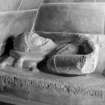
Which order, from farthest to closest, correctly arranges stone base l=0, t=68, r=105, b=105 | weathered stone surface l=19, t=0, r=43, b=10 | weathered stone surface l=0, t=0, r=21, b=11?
weathered stone surface l=19, t=0, r=43, b=10
weathered stone surface l=0, t=0, r=21, b=11
stone base l=0, t=68, r=105, b=105

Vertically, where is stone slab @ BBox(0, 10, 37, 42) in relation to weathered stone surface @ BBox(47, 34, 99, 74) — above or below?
above

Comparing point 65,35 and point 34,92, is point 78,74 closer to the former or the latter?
point 34,92

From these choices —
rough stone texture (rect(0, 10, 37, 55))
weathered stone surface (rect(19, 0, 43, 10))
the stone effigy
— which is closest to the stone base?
the stone effigy

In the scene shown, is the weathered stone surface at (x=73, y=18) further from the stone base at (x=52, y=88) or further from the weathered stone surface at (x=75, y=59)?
the stone base at (x=52, y=88)

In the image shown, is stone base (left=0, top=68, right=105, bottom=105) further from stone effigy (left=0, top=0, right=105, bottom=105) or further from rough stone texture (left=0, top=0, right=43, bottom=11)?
rough stone texture (left=0, top=0, right=43, bottom=11)

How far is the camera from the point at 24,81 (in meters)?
1.38

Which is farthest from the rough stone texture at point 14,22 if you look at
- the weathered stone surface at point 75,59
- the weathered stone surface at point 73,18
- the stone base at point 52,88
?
the weathered stone surface at point 75,59

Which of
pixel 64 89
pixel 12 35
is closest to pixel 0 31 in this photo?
pixel 12 35

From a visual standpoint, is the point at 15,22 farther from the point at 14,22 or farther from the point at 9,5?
the point at 9,5

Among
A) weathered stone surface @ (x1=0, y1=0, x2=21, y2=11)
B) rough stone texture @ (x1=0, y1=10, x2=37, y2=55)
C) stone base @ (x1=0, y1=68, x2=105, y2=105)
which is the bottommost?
stone base @ (x1=0, y1=68, x2=105, y2=105)

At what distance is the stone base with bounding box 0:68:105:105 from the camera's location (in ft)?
4.16

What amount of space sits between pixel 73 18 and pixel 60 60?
557 millimetres

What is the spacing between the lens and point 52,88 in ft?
4.37

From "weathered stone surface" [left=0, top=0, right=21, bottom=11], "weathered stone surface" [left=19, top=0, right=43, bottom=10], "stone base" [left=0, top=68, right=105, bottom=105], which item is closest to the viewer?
"stone base" [left=0, top=68, right=105, bottom=105]
